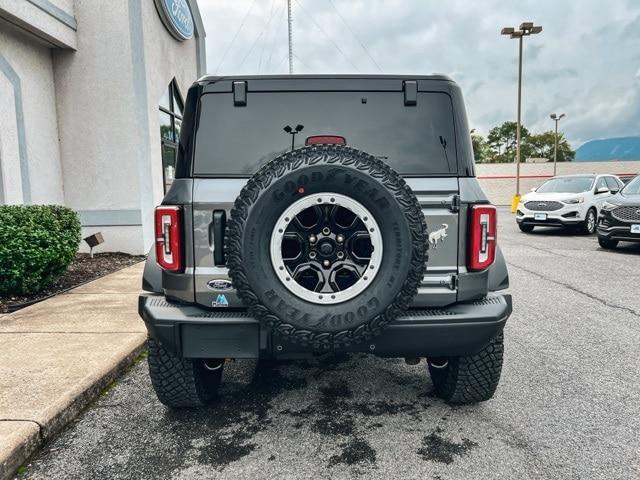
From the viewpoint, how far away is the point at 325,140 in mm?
2619

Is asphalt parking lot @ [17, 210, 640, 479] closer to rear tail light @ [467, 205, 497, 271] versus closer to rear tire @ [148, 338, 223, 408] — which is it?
rear tire @ [148, 338, 223, 408]

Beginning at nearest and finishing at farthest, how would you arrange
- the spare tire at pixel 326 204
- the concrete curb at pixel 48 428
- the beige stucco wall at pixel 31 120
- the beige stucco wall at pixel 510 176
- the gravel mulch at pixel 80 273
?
the spare tire at pixel 326 204 → the concrete curb at pixel 48 428 → the gravel mulch at pixel 80 273 → the beige stucco wall at pixel 31 120 → the beige stucco wall at pixel 510 176

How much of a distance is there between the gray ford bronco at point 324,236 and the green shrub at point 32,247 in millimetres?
3241

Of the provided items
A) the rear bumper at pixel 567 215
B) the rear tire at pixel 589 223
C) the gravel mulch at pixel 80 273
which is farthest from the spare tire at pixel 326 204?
the rear tire at pixel 589 223

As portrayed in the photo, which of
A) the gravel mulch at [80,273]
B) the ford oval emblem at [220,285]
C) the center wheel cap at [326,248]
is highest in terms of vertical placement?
the center wheel cap at [326,248]

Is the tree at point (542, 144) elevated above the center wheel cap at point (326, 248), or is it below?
above

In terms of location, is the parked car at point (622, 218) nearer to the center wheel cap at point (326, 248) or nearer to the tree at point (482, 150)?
the center wheel cap at point (326, 248)

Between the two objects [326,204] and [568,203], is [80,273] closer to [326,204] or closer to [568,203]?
[326,204]

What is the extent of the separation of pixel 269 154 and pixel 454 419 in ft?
6.15

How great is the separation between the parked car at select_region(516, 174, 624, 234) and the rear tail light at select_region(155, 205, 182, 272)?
41.4 ft

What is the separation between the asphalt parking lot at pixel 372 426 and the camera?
2.31 meters

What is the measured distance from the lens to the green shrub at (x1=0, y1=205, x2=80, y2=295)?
510 centimetres

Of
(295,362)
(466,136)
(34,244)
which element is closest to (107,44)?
(34,244)

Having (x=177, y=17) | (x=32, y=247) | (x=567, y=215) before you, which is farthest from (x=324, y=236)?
(x=567, y=215)
